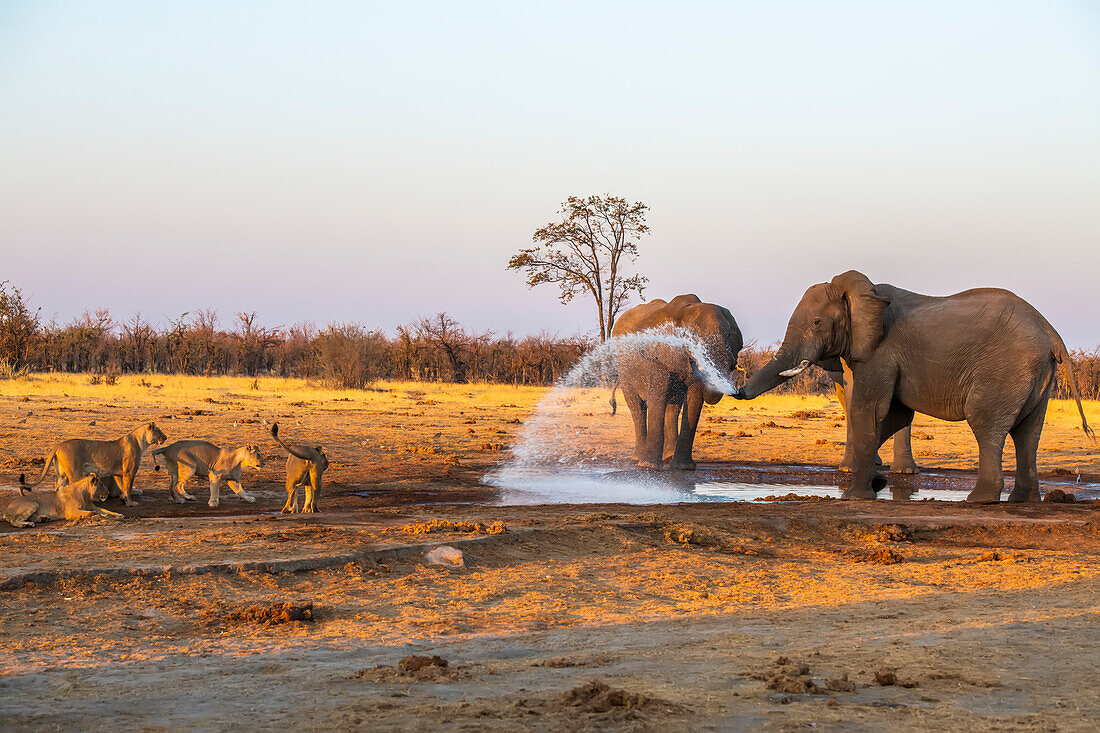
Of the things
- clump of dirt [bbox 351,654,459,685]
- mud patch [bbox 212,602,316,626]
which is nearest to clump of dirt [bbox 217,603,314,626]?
mud patch [bbox 212,602,316,626]

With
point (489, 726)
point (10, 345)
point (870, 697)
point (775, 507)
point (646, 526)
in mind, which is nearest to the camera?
point (489, 726)

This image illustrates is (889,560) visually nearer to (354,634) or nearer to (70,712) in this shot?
(354,634)

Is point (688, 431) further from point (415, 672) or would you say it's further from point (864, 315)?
point (415, 672)

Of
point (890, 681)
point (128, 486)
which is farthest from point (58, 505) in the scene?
point (890, 681)

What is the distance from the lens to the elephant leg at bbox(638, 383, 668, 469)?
16.5 metres

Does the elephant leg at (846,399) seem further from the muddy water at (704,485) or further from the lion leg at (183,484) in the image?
the lion leg at (183,484)

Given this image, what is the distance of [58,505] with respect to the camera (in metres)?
9.84

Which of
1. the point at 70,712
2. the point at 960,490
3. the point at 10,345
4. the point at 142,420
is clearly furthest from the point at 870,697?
the point at 10,345

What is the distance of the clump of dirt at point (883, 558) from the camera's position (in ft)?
30.5

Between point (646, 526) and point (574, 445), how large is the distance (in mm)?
10275

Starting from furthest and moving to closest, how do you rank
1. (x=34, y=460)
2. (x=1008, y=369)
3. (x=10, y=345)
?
1. (x=10, y=345)
2. (x=34, y=460)
3. (x=1008, y=369)

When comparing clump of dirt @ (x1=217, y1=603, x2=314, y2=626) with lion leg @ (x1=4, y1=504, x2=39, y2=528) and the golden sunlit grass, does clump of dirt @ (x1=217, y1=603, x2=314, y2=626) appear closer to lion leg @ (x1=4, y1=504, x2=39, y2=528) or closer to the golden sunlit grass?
lion leg @ (x1=4, y1=504, x2=39, y2=528)

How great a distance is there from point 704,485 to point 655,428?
1964 millimetres

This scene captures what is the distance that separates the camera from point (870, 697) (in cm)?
489
